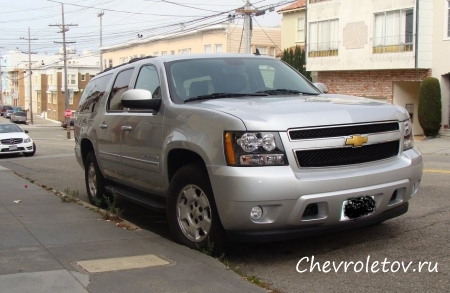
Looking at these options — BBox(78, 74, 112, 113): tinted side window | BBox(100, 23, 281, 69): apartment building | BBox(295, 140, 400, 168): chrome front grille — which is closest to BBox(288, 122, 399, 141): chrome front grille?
BBox(295, 140, 400, 168): chrome front grille

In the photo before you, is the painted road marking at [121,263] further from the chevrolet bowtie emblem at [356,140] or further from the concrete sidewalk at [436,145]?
the concrete sidewalk at [436,145]

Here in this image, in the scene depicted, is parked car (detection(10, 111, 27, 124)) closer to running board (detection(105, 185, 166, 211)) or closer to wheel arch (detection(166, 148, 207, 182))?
running board (detection(105, 185, 166, 211))

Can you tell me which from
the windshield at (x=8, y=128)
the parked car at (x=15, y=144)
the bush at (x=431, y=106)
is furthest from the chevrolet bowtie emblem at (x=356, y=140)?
the windshield at (x=8, y=128)

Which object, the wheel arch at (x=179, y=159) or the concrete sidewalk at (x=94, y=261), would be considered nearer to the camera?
the concrete sidewalk at (x=94, y=261)

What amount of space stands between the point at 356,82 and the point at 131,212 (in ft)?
82.7

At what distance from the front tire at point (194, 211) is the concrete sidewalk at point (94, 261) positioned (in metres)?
0.14

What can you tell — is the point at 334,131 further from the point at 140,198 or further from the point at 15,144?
the point at 15,144

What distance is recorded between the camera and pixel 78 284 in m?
4.70

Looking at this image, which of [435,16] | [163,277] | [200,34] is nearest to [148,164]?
[163,277]

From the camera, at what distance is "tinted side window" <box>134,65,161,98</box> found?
Answer: 21.8 ft

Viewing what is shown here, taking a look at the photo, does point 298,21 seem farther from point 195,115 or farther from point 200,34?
point 195,115

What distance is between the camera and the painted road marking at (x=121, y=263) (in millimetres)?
5160

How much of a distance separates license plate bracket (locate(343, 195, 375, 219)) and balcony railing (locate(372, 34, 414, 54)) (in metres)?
24.0

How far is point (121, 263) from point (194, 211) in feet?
2.74
